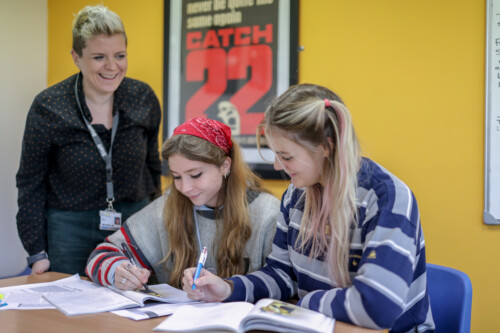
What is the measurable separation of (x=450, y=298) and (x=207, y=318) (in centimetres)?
72

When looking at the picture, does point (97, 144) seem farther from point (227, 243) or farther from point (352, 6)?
point (352, 6)

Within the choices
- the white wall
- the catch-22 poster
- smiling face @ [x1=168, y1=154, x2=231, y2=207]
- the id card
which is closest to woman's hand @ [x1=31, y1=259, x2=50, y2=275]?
the id card

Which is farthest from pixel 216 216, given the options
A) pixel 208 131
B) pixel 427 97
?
pixel 427 97

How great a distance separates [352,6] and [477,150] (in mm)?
836

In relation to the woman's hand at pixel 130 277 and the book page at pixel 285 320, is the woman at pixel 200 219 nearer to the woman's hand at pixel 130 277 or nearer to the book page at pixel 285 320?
the woman's hand at pixel 130 277

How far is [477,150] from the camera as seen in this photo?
6.27ft

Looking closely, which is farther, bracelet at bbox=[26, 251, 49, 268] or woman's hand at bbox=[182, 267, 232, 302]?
bracelet at bbox=[26, 251, 49, 268]

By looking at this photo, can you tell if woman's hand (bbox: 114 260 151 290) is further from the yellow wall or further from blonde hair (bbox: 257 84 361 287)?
the yellow wall

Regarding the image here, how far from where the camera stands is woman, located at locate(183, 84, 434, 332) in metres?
1.06

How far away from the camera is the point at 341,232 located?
3.89 feet

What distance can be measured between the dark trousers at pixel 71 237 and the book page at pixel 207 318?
0.84 metres

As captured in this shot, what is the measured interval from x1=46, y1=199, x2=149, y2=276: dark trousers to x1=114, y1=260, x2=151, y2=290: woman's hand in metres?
0.56

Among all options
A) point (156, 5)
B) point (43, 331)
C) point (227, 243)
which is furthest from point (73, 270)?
point (156, 5)

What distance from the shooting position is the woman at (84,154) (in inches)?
70.0
